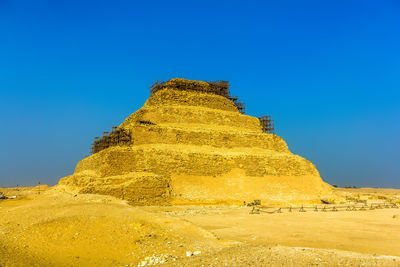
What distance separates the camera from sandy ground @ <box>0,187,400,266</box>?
7297 millimetres

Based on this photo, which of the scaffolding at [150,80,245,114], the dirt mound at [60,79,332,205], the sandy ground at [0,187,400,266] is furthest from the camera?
the scaffolding at [150,80,245,114]

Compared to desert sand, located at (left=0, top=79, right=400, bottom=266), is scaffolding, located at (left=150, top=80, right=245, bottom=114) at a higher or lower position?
higher

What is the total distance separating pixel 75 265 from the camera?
820cm

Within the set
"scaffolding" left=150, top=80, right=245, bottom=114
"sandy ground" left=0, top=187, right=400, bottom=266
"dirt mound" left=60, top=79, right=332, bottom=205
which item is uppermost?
"scaffolding" left=150, top=80, right=245, bottom=114

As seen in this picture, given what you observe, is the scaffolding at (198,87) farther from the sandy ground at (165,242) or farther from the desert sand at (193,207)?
the sandy ground at (165,242)

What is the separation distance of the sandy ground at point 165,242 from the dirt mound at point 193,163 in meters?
9.80

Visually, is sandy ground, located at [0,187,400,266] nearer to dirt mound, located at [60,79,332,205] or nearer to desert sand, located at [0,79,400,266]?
desert sand, located at [0,79,400,266]

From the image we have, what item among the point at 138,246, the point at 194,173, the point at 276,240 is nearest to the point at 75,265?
the point at 138,246

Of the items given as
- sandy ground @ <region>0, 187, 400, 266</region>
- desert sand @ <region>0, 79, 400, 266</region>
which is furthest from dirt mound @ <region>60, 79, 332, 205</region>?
sandy ground @ <region>0, 187, 400, 266</region>

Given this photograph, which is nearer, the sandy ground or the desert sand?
the sandy ground

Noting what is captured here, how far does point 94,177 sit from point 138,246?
14.6 meters

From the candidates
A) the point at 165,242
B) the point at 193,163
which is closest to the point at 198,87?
the point at 193,163

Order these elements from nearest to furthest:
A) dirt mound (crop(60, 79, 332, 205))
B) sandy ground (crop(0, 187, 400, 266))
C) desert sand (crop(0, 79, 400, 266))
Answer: sandy ground (crop(0, 187, 400, 266))
desert sand (crop(0, 79, 400, 266))
dirt mound (crop(60, 79, 332, 205))

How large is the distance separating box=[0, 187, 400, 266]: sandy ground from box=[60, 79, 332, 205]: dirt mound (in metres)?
9.80
